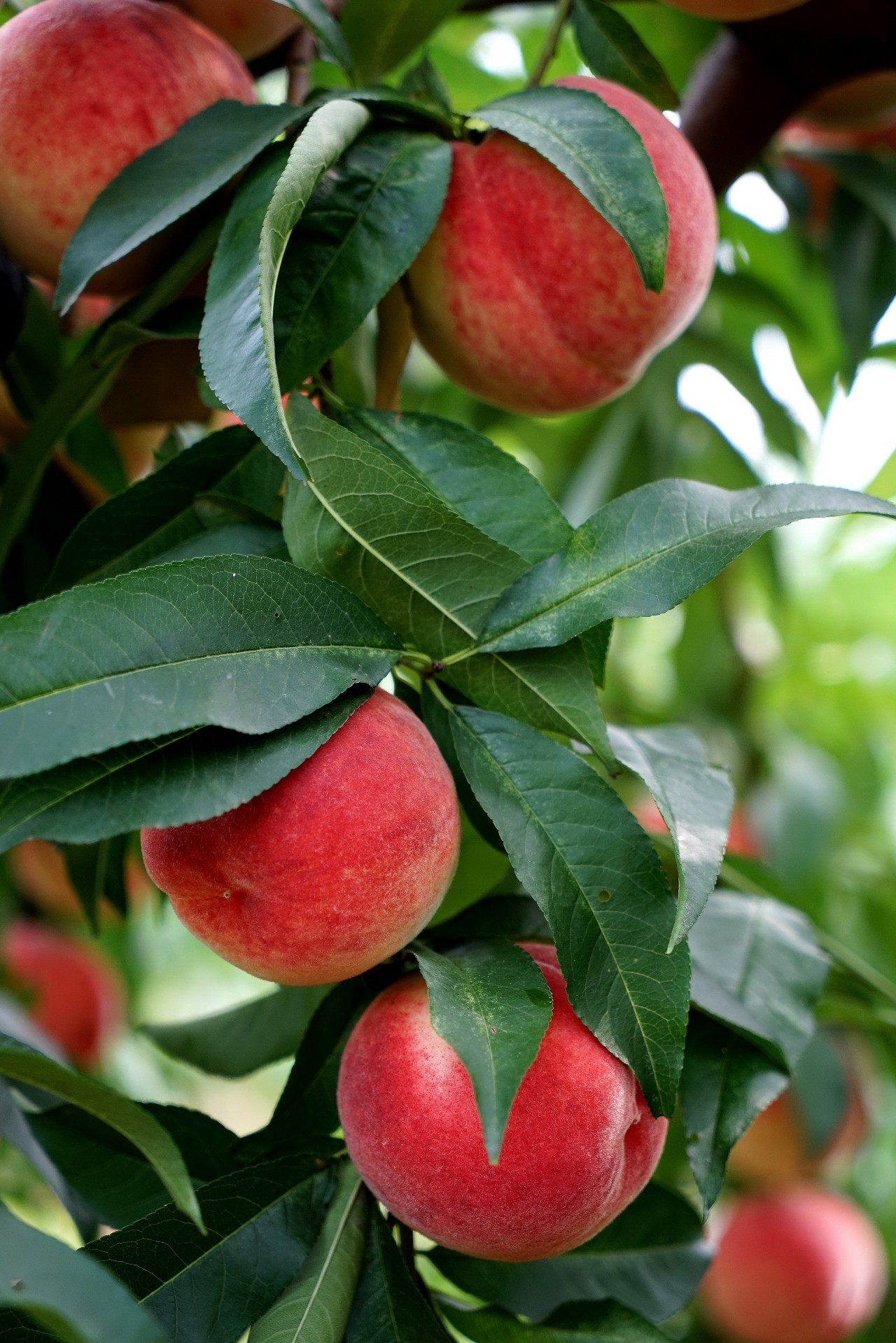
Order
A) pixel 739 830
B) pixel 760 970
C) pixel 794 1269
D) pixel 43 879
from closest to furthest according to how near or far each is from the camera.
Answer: pixel 760 970, pixel 794 1269, pixel 739 830, pixel 43 879

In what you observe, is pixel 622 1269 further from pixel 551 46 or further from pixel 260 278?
pixel 551 46

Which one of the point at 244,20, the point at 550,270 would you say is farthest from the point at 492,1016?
the point at 244,20

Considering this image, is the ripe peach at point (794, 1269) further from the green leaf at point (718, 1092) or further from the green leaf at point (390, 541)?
the green leaf at point (390, 541)

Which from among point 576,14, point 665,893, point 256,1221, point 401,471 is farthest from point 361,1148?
point 576,14

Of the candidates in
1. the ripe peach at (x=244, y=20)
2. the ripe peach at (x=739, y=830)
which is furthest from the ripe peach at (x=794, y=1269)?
the ripe peach at (x=244, y=20)

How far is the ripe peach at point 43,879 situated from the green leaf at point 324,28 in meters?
1.01

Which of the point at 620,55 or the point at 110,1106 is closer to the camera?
the point at 110,1106

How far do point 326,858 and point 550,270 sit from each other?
0.35 m

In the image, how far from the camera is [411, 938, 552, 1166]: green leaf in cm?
42

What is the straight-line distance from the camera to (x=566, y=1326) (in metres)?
0.59

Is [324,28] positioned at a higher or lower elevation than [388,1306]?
higher

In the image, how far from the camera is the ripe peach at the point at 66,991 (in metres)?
1.58

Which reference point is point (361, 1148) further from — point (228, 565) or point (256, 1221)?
point (228, 565)

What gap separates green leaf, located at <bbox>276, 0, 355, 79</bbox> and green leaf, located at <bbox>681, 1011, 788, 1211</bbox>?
569mm
